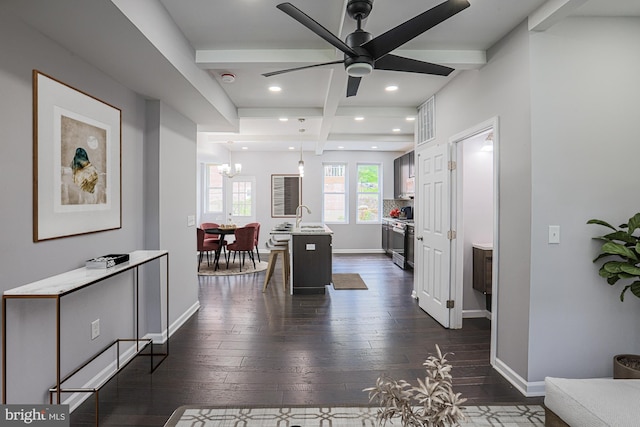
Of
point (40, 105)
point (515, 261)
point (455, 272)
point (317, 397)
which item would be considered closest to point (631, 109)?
point (515, 261)

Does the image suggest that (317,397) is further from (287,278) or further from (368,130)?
(368,130)

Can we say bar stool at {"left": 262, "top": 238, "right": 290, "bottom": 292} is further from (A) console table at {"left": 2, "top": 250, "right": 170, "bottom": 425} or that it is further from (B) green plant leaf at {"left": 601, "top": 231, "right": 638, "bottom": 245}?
(B) green plant leaf at {"left": 601, "top": 231, "right": 638, "bottom": 245}

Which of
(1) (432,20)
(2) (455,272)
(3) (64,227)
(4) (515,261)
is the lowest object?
(2) (455,272)

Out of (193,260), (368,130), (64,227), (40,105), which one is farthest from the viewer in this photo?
(368,130)

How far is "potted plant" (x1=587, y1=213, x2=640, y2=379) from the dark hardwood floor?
1.94ft

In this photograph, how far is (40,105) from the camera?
6.49ft

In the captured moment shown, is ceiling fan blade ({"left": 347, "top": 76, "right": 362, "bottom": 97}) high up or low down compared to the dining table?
up

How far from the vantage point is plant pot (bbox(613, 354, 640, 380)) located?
210 centimetres

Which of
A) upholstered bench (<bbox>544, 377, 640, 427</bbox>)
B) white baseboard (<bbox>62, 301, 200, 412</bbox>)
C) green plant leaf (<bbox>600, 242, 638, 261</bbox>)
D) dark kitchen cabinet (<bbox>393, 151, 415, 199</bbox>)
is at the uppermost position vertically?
dark kitchen cabinet (<bbox>393, 151, 415, 199</bbox>)

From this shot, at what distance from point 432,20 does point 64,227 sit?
8.35ft

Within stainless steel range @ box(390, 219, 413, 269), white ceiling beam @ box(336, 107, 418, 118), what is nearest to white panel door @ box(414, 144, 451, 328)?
white ceiling beam @ box(336, 107, 418, 118)

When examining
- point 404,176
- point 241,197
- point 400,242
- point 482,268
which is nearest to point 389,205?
point 404,176

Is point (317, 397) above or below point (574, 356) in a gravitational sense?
below

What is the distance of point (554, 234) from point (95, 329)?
3.45 m
